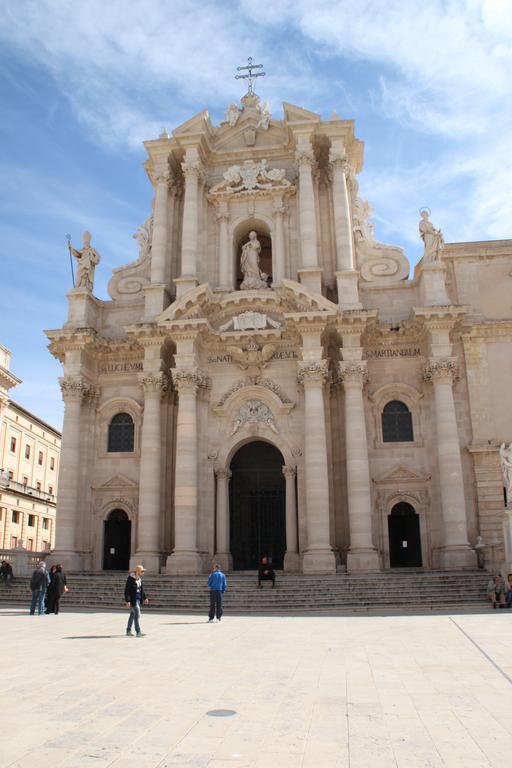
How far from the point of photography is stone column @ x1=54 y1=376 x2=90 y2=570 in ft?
89.2

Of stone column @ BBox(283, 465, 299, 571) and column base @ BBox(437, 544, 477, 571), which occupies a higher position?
stone column @ BBox(283, 465, 299, 571)

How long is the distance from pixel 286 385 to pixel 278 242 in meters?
6.84

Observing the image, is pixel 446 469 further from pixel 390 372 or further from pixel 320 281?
pixel 320 281

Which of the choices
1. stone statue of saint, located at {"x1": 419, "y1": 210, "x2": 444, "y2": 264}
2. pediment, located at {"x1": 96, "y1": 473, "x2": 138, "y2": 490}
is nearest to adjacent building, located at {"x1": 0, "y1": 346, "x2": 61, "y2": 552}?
pediment, located at {"x1": 96, "y1": 473, "x2": 138, "y2": 490}

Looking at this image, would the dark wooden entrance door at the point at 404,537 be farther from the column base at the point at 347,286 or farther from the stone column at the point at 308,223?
the stone column at the point at 308,223

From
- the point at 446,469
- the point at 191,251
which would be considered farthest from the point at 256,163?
the point at 446,469

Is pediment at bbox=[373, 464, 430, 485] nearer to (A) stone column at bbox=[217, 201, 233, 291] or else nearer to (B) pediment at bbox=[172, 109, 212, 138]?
(A) stone column at bbox=[217, 201, 233, 291]

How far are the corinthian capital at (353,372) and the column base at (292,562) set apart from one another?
7.06 m

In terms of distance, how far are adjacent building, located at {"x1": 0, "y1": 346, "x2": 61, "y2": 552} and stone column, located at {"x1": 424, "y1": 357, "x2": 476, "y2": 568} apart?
29.8 meters

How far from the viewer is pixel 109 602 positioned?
71.7 ft

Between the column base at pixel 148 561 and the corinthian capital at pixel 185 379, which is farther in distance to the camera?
the corinthian capital at pixel 185 379

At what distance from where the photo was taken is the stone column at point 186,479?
84.1ft

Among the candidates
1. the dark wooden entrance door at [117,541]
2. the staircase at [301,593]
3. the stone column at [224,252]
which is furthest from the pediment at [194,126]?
the staircase at [301,593]

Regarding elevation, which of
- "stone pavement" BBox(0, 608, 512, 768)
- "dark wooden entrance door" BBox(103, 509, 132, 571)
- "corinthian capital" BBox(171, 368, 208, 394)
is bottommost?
"stone pavement" BBox(0, 608, 512, 768)
